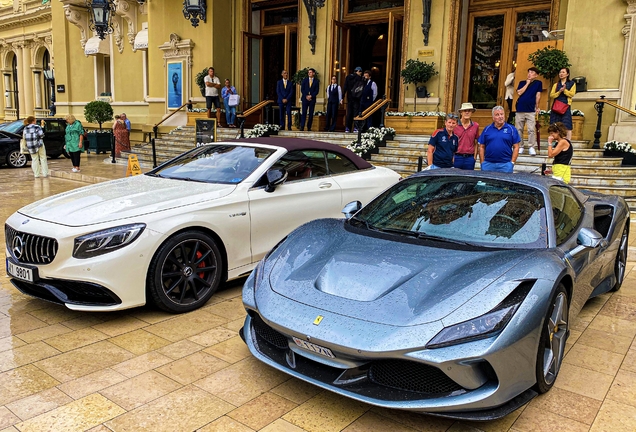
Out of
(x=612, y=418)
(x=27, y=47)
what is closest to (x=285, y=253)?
(x=612, y=418)

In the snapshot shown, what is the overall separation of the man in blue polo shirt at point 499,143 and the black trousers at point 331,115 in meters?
8.40

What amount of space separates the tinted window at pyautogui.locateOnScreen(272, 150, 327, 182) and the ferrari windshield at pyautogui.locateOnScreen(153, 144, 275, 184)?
0.62 feet

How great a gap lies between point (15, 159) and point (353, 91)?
11204 millimetres

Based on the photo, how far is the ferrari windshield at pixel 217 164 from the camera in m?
5.29

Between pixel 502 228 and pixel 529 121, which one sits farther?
pixel 529 121

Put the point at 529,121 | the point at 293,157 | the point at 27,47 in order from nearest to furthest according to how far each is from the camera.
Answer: the point at 293,157 → the point at 529,121 → the point at 27,47

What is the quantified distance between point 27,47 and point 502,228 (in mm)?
35159

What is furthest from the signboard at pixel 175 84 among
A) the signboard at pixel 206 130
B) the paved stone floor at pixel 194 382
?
the paved stone floor at pixel 194 382

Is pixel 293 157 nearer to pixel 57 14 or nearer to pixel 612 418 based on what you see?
pixel 612 418

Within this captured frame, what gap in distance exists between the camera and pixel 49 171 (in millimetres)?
15531

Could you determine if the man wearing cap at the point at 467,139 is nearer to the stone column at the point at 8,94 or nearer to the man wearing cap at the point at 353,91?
the man wearing cap at the point at 353,91

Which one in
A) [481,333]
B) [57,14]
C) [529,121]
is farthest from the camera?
[57,14]

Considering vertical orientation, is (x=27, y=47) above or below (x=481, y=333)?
above

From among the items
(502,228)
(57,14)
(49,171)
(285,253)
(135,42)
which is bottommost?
(49,171)
